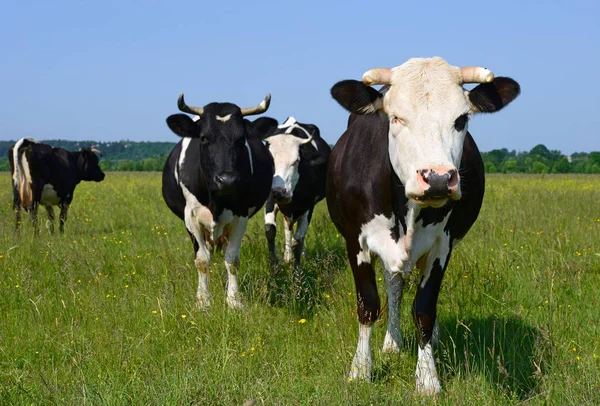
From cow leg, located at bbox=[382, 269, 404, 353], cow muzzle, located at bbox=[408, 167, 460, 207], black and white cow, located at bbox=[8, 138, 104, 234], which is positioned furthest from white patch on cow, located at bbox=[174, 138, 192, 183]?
black and white cow, located at bbox=[8, 138, 104, 234]

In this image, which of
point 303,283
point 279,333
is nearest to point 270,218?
point 303,283

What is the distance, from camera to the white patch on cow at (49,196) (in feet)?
42.0

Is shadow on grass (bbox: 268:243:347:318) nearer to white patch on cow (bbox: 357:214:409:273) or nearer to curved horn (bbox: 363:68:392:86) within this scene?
white patch on cow (bbox: 357:214:409:273)

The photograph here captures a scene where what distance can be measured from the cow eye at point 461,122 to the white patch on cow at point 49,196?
1081cm

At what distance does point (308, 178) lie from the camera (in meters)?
9.91

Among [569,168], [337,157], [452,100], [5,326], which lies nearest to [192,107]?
[337,157]

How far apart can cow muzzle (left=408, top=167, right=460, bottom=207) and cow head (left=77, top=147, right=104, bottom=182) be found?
14.6 meters

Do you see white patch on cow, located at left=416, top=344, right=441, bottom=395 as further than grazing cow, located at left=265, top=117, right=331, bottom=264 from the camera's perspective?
No

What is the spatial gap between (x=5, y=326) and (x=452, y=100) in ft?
13.1

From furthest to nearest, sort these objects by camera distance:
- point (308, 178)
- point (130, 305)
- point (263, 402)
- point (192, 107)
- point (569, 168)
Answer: point (569, 168) → point (308, 178) → point (192, 107) → point (130, 305) → point (263, 402)

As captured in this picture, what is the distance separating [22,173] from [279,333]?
29.7ft

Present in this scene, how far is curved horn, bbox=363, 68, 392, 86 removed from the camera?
4.00 metres

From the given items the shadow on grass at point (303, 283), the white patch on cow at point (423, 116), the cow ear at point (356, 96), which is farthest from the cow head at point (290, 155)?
the white patch on cow at point (423, 116)

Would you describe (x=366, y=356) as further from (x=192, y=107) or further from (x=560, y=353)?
(x=192, y=107)
